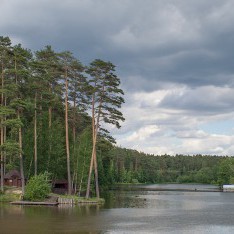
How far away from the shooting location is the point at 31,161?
62.7m

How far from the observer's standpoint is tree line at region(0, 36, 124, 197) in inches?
2189

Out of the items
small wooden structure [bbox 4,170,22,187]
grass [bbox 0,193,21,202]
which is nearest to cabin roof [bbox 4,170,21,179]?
small wooden structure [bbox 4,170,22,187]

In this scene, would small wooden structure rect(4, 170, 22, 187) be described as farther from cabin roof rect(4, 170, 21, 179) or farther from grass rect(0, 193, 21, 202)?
grass rect(0, 193, 21, 202)

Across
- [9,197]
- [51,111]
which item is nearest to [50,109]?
[51,111]

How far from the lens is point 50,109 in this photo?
67812 mm

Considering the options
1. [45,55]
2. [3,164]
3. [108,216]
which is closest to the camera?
[108,216]

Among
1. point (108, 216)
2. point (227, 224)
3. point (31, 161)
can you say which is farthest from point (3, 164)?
point (227, 224)

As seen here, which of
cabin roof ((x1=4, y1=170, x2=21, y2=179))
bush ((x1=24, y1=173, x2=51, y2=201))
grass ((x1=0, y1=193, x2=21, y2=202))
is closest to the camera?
bush ((x1=24, y1=173, x2=51, y2=201))

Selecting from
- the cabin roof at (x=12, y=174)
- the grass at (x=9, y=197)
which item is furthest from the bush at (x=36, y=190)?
the cabin roof at (x=12, y=174)

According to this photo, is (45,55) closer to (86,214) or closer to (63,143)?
(63,143)

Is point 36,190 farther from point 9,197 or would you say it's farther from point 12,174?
point 12,174

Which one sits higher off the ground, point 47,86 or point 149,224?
point 47,86

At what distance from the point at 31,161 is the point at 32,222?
2975 centimetres

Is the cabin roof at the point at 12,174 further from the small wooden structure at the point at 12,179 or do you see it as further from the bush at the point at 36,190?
the bush at the point at 36,190
